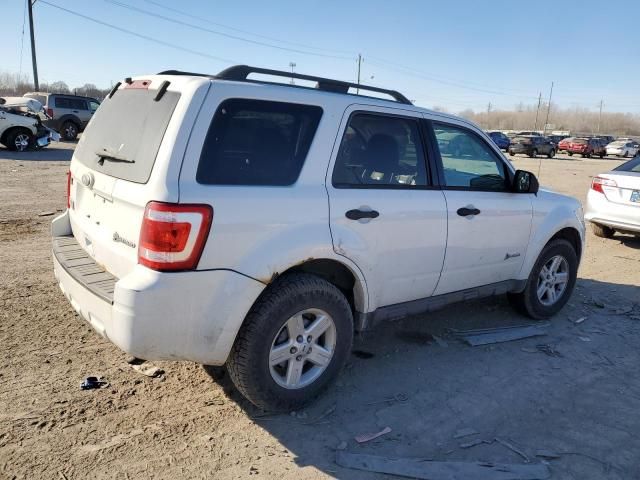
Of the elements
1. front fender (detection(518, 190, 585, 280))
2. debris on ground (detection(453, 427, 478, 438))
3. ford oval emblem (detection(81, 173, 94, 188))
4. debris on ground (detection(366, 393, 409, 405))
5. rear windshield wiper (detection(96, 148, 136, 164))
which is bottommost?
debris on ground (detection(453, 427, 478, 438))

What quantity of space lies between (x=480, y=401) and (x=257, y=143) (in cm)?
227

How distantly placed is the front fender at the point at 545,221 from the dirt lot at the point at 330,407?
26.9 inches

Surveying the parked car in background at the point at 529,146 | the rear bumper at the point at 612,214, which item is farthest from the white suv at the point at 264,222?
the parked car in background at the point at 529,146

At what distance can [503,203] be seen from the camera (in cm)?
445

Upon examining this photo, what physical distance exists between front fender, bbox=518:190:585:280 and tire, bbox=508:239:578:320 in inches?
5.6

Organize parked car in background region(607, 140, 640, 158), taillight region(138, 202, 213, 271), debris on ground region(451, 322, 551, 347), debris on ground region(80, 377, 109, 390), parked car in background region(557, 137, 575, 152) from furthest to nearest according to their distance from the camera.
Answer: parked car in background region(607, 140, 640, 158)
parked car in background region(557, 137, 575, 152)
debris on ground region(451, 322, 551, 347)
debris on ground region(80, 377, 109, 390)
taillight region(138, 202, 213, 271)

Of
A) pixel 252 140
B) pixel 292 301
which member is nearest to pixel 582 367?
pixel 292 301

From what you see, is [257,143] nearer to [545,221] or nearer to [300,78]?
[300,78]

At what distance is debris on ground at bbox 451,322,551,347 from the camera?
463cm

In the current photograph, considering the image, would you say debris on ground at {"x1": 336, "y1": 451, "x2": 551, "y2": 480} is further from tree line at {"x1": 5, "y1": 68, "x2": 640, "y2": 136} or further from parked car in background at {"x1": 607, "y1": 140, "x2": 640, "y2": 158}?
tree line at {"x1": 5, "y1": 68, "x2": 640, "y2": 136}

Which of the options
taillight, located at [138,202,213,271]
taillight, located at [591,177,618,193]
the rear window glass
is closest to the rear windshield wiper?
the rear window glass

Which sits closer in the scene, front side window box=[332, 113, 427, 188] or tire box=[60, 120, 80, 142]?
front side window box=[332, 113, 427, 188]

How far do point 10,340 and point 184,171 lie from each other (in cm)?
231

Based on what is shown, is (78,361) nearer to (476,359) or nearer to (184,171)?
(184,171)
